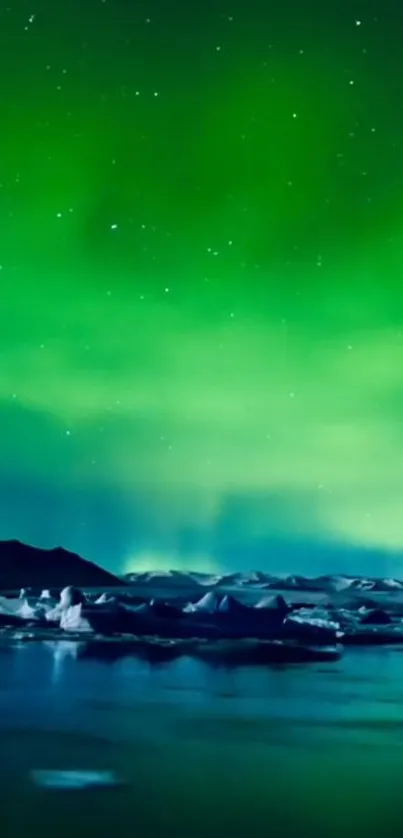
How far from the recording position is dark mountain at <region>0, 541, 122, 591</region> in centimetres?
185

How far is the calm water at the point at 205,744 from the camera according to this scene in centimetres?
166

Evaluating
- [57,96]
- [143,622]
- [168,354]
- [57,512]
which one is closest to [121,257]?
[168,354]

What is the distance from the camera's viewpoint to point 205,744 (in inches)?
68.3

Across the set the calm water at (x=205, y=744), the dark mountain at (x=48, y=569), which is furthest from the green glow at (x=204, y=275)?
the calm water at (x=205, y=744)

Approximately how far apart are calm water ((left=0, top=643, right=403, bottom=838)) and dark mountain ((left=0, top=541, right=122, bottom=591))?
131 millimetres

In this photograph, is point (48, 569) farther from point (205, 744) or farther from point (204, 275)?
point (204, 275)

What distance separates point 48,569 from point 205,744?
0.44 metres

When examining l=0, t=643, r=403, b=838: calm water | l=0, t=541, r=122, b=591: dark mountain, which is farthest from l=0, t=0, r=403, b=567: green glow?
l=0, t=643, r=403, b=838: calm water

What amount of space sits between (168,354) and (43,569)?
0.48 m

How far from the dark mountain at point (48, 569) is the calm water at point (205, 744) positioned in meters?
0.13

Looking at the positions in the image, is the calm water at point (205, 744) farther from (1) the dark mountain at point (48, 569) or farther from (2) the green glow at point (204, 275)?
(2) the green glow at point (204, 275)

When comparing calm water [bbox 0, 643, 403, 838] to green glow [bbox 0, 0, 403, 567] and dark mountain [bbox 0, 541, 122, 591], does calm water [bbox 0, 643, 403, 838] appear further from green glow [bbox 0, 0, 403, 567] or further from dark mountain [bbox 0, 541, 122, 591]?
green glow [bbox 0, 0, 403, 567]

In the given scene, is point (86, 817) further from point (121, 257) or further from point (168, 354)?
point (121, 257)

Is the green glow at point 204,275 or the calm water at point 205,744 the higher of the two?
the green glow at point 204,275
